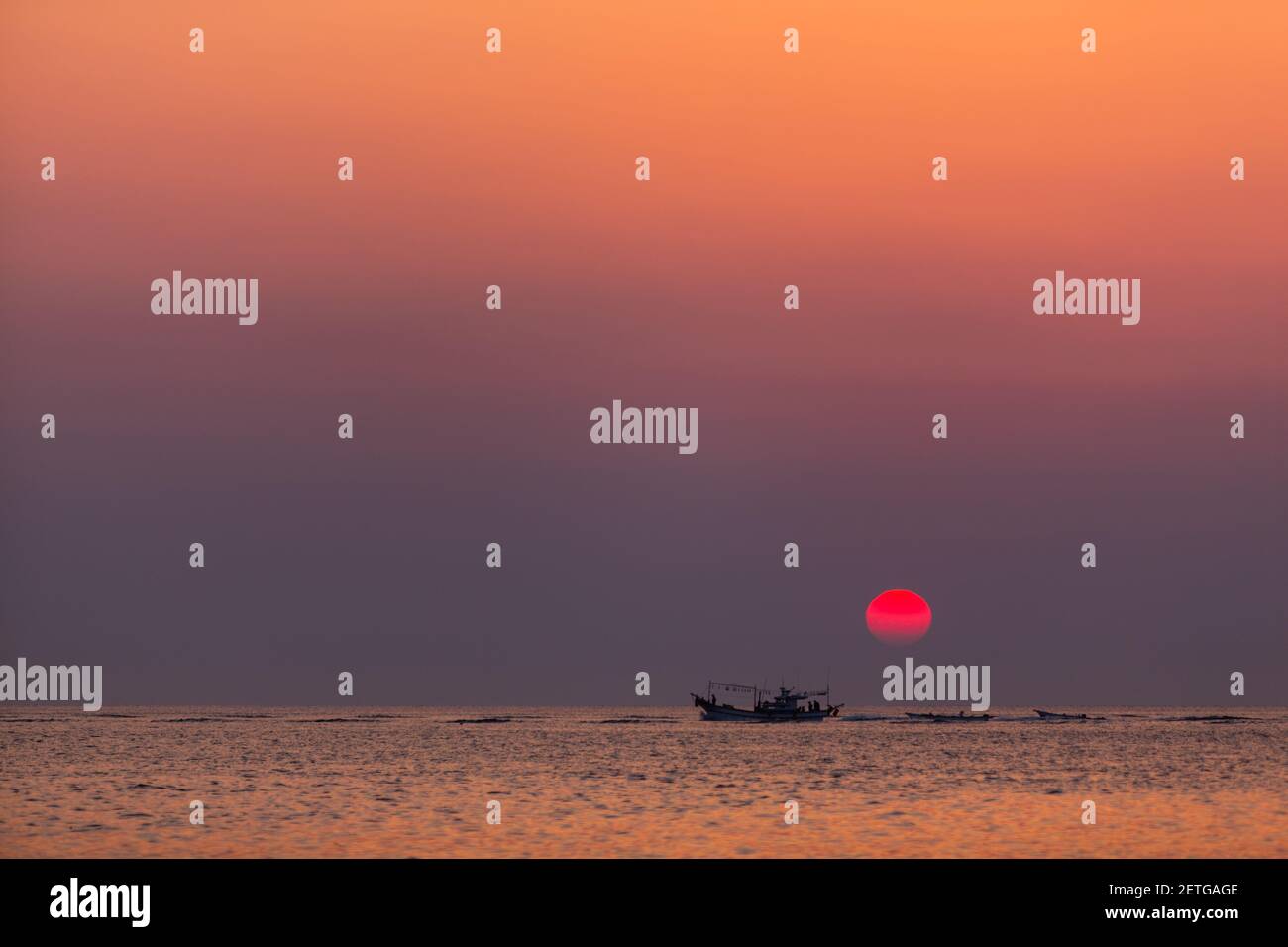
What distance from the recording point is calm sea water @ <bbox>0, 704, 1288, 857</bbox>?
46219 millimetres

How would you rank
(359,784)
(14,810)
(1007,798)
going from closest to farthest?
(14,810)
(1007,798)
(359,784)

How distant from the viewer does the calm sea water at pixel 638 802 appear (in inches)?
1820

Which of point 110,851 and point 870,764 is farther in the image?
point 870,764

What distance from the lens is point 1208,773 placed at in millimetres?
88000

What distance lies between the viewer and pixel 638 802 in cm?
6153
